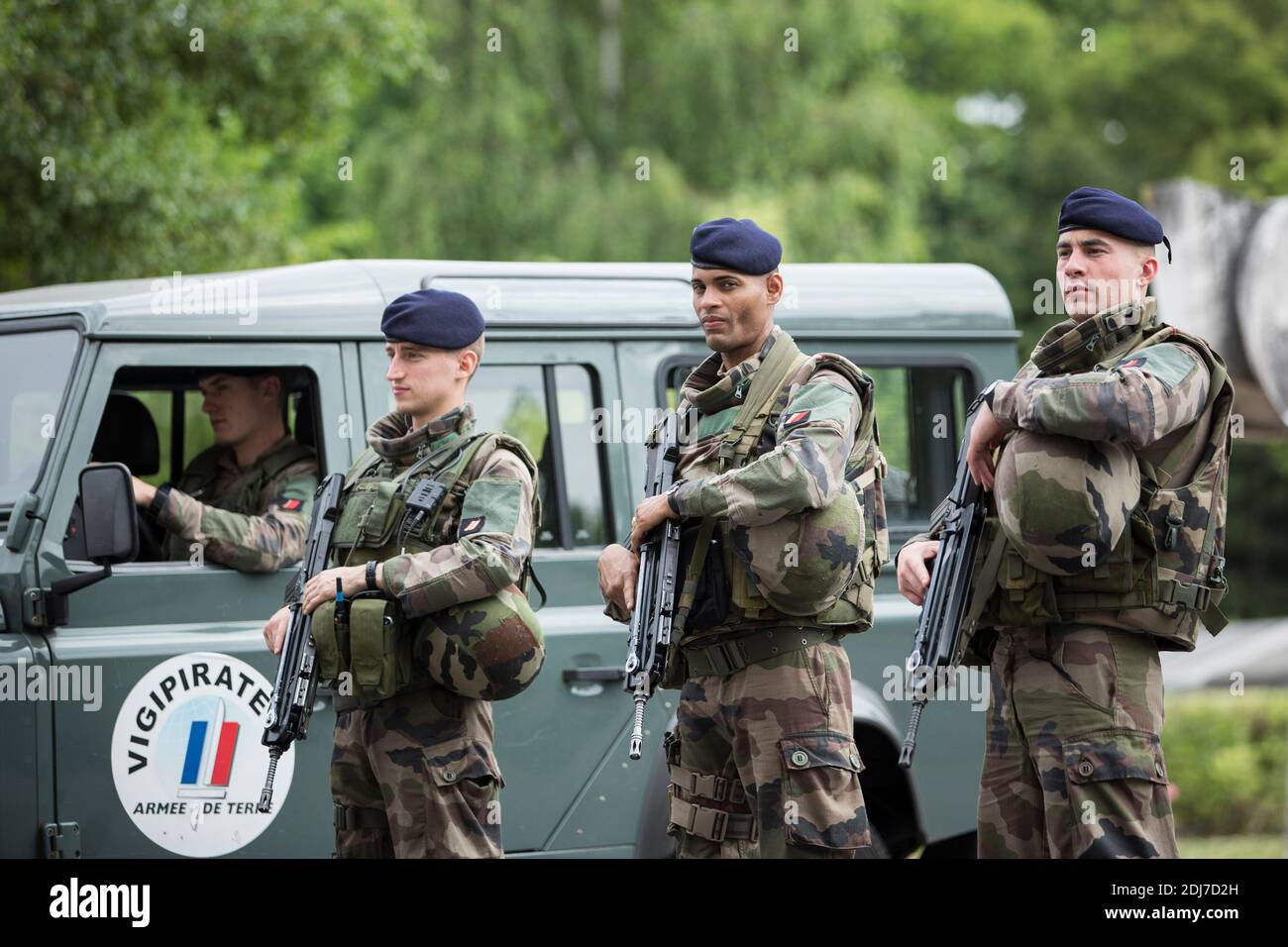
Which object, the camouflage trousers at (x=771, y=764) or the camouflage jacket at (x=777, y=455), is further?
the camouflage trousers at (x=771, y=764)

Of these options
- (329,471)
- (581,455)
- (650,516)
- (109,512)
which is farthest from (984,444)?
(109,512)

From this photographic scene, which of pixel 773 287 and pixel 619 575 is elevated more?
pixel 773 287

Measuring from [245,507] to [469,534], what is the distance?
52.4 inches

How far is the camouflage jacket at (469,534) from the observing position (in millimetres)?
4188

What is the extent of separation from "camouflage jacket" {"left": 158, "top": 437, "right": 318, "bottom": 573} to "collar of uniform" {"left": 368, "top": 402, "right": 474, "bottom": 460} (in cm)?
70

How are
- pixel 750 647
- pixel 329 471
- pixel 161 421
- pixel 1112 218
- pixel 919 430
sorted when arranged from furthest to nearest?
pixel 919 430 → pixel 161 421 → pixel 329 471 → pixel 750 647 → pixel 1112 218

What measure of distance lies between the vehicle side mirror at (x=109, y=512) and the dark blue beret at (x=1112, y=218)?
99.9 inches

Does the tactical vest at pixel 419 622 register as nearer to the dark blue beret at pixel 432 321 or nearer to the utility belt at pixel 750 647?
the dark blue beret at pixel 432 321

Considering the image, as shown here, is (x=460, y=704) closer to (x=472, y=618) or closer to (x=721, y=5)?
(x=472, y=618)

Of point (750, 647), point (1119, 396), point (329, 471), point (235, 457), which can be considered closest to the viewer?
point (1119, 396)

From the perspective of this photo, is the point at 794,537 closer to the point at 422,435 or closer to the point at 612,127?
the point at 422,435

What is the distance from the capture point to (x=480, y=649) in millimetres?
4223

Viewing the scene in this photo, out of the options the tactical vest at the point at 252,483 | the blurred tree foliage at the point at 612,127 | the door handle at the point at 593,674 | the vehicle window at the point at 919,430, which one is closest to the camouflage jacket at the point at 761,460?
the door handle at the point at 593,674

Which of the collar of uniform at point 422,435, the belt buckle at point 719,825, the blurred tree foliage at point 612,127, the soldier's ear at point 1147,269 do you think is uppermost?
the blurred tree foliage at point 612,127
